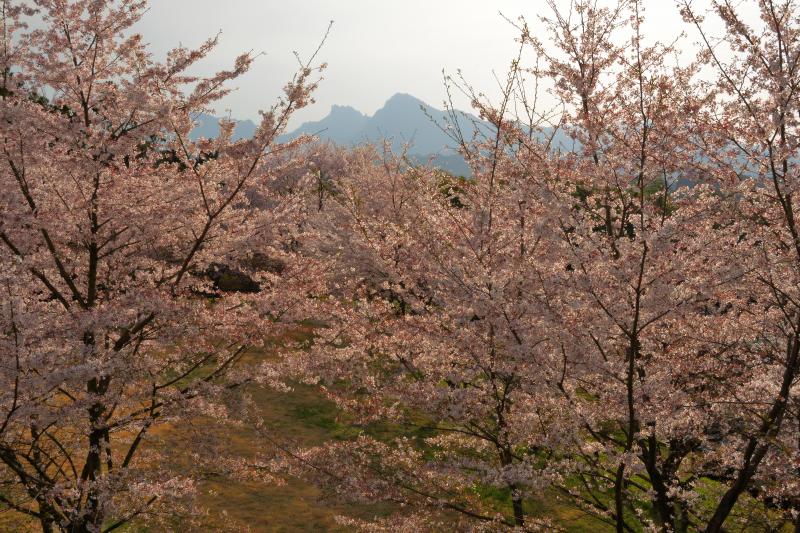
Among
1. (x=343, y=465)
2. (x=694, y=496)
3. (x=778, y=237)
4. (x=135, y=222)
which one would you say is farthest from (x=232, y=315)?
(x=778, y=237)

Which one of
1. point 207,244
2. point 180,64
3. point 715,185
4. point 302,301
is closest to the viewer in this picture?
point 715,185

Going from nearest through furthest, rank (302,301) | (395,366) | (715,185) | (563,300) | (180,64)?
(715,185) < (563,300) < (180,64) < (302,301) < (395,366)

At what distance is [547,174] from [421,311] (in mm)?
2485

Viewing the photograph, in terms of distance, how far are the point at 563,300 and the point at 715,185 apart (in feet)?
6.14

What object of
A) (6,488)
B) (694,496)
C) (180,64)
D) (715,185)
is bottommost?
(6,488)

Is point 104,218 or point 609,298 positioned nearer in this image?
point 609,298

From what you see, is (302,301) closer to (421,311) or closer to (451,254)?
(421,311)

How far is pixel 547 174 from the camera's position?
5773 mm

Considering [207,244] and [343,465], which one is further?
[207,244]

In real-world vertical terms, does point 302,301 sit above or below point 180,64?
below

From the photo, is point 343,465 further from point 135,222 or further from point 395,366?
point 135,222

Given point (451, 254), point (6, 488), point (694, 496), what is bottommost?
point (6, 488)

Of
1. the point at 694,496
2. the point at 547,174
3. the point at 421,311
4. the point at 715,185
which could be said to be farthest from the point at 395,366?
the point at 715,185

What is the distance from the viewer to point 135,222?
6.29 m
